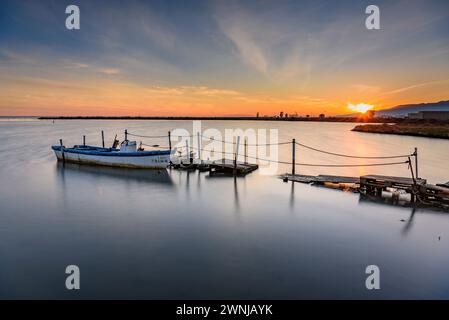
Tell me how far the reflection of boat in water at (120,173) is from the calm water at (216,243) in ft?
8.67

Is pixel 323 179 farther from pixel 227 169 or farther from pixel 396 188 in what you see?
pixel 227 169

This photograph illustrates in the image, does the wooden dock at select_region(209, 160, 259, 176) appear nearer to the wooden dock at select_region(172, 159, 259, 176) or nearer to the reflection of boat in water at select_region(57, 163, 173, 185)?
the wooden dock at select_region(172, 159, 259, 176)

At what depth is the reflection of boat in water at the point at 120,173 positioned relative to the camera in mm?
19688

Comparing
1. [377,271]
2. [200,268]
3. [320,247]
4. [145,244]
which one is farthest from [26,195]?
[377,271]

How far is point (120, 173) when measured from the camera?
21531 mm

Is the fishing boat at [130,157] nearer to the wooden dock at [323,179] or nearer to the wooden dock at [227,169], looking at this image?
the wooden dock at [227,169]

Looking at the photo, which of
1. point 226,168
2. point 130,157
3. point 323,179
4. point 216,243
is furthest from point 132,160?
point 216,243

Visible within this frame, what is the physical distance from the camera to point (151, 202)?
1453cm

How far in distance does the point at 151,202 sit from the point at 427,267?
11.2 meters

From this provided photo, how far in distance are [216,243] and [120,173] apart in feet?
46.5

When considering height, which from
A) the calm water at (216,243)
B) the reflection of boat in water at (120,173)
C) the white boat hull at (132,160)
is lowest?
the calm water at (216,243)

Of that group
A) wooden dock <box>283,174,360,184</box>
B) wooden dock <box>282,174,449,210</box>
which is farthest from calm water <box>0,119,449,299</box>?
wooden dock <box>283,174,360,184</box>

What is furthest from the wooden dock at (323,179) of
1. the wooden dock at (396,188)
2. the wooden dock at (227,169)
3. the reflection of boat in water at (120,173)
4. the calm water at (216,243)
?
the reflection of boat in water at (120,173)
